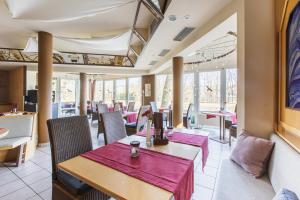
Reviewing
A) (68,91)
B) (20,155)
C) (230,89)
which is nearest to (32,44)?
(20,155)

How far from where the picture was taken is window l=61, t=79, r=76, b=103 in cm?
997

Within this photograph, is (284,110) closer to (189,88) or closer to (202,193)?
(202,193)

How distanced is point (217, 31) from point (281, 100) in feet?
5.43

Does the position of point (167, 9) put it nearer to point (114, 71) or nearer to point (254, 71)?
point (254, 71)

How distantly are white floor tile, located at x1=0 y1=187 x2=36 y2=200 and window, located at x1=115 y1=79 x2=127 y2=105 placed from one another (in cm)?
781

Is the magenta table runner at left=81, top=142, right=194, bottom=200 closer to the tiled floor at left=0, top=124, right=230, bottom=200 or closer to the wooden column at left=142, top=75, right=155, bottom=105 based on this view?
the tiled floor at left=0, top=124, right=230, bottom=200

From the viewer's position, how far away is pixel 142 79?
28.1ft

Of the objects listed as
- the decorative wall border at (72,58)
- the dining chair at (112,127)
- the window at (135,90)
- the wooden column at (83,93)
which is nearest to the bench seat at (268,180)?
the dining chair at (112,127)

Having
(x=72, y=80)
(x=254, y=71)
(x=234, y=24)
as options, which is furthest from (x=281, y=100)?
(x=72, y=80)

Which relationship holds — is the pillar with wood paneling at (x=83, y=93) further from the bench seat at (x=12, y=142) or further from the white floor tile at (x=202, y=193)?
the white floor tile at (x=202, y=193)

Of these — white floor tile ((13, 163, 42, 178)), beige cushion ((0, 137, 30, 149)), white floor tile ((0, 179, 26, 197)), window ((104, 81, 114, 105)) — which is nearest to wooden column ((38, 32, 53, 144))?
beige cushion ((0, 137, 30, 149))

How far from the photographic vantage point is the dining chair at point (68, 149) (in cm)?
147

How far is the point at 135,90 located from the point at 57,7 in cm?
700

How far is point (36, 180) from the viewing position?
7.91 ft
